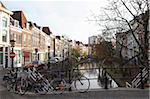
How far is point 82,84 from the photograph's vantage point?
36.8 feet

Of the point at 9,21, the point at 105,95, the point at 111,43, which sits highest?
the point at 9,21

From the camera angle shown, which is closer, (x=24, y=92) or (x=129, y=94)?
(x=129, y=94)

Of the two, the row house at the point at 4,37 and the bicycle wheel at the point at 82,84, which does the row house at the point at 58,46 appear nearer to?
the row house at the point at 4,37

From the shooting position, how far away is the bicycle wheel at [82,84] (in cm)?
1050

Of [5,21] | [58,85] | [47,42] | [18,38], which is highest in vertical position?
[5,21]

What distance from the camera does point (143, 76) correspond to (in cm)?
1146

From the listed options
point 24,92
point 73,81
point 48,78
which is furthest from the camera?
point 48,78

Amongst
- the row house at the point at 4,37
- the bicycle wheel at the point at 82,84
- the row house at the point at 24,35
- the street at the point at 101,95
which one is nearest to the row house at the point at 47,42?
the row house at the point at 24,35

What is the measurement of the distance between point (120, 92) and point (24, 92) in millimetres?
3478

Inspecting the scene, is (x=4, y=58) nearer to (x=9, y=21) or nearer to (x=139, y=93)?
(x=9, y=21)

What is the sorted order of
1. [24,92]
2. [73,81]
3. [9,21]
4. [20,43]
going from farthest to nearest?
[20,43]
[9,21]
[73,81]
[24,92]

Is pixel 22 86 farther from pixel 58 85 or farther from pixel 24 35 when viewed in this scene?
pixel 24 35

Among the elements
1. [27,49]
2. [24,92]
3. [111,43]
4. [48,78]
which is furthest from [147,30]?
[27,49]

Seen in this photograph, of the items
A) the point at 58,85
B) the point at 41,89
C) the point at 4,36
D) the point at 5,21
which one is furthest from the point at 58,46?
the point at 41,89
